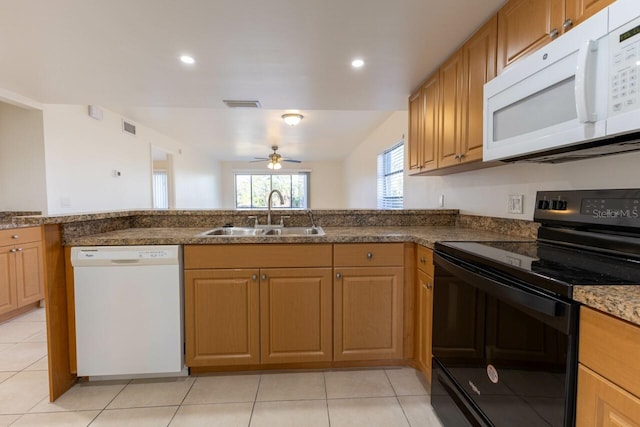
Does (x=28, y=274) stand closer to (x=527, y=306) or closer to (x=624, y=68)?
(x=527, y=306)

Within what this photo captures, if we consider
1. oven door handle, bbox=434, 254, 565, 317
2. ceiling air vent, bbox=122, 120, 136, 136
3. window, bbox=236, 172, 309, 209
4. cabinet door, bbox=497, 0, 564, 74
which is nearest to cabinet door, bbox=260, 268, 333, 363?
oven door handle, bbox=434, 254, 565, 317

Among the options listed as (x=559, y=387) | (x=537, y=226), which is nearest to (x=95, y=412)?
(x=559, y=387)

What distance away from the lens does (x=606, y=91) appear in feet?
2.93

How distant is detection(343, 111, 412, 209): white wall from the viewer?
13.0ft

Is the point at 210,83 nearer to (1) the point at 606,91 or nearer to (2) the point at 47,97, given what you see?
(2) the point at 47,97

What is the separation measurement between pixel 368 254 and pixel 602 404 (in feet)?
3.98

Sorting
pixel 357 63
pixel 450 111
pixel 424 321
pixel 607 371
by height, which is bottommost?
pixel 424 321

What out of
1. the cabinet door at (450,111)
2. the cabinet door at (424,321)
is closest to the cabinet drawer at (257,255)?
the cabinet door at (424,321)

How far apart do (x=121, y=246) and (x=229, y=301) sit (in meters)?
0.69

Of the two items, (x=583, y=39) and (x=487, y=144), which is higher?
(x=583, y=39)

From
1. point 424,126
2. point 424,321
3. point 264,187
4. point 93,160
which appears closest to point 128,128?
point 93,160

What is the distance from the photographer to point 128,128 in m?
4.43

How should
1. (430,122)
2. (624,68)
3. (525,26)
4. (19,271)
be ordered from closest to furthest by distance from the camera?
(624,68) → (525,26) → (430,122) → (19,271)

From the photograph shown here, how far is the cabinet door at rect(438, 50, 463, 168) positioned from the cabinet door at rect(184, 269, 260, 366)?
1435mm
